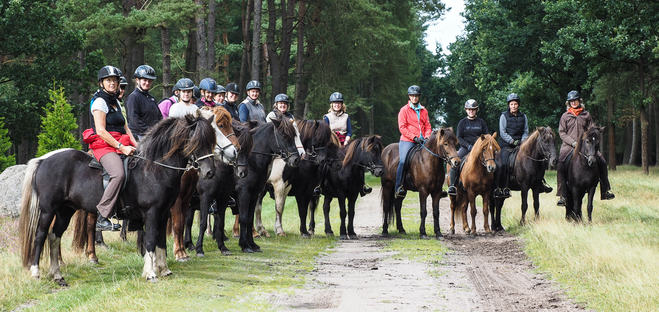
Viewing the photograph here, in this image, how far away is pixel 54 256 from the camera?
814 centimetres

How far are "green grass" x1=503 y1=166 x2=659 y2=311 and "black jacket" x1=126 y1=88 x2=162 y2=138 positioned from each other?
20.0 feet

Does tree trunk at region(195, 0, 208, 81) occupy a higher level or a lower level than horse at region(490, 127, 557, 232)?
higher

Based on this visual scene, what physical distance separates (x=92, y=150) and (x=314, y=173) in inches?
230

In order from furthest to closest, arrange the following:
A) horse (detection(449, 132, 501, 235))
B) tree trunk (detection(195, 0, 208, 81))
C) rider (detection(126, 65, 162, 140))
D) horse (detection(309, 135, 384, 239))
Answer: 1. tree trunk (detection(195, 0, 208, 81))
2. horse (detection(449, 132, 501, 235))
3. horse (detection(309, 135, 384, 239))
4. rider (detection(126, 65, 162, 140))

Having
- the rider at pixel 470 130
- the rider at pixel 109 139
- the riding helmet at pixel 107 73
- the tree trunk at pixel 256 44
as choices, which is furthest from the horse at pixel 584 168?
the tree trunk at pixel 256 44

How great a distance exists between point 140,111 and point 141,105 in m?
0.09

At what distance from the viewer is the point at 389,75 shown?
131 feet

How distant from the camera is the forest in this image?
2406 centimetres

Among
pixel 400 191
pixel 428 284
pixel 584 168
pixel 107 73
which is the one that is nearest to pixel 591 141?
pixel 584 168

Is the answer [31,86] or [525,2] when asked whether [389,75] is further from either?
[31,86]

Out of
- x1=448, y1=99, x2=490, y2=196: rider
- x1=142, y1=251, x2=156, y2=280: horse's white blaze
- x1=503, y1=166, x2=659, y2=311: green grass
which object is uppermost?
x1=448, y1=99, x2=490, y2=196: rider

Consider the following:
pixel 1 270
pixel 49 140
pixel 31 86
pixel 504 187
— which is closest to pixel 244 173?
pixel 1 270

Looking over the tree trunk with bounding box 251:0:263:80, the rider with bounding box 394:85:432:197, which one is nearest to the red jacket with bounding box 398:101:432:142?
the rider with bounding box 394:85:432:197

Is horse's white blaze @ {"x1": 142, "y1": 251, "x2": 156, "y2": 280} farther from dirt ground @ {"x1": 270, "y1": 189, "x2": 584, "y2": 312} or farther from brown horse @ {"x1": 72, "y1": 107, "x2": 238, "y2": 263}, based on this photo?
brown horse @ {"x1": 72, "y1": 107, "x2": 238, "y2": 263}
